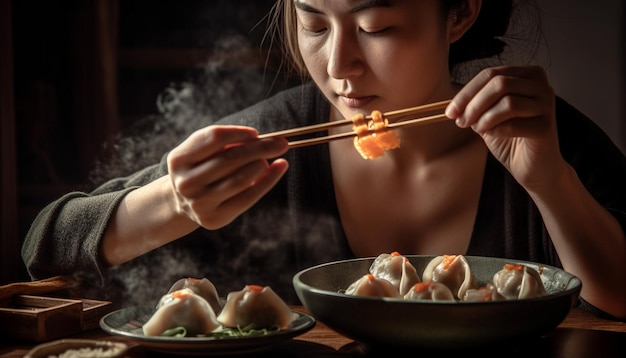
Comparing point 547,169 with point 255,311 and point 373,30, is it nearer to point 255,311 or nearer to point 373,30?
point 373,30

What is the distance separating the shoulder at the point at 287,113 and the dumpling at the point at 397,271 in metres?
0.91

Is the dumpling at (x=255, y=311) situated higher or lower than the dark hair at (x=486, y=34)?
lower

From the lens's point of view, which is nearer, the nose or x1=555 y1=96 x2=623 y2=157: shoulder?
the nose

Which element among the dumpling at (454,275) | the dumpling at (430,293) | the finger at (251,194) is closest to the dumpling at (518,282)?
the dumpling at (454,275)

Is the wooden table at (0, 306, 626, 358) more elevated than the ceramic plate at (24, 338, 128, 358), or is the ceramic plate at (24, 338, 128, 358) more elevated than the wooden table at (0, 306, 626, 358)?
the ceramic plate at (24, 338, 128, 358)

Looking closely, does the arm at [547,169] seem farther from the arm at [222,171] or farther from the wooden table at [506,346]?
→ the arm at [222,171]

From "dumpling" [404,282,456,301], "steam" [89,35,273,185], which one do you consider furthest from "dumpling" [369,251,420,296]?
"steam" [89,35,273,185]

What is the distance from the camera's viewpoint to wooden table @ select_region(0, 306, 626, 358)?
158 cm

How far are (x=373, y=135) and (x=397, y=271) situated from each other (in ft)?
1.06

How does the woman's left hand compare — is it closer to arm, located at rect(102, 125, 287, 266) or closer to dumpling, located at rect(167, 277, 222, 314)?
arm, located at rect(102, 125, 287, 266)

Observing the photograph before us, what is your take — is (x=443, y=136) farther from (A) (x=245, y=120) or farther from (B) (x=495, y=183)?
(A) (x=245, y=120)

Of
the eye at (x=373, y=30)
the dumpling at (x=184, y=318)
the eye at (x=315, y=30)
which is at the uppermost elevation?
the eye at (x=315, y=30)

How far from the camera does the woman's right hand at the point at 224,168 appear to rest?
1.62 m

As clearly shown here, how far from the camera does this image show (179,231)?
2.09 meters
